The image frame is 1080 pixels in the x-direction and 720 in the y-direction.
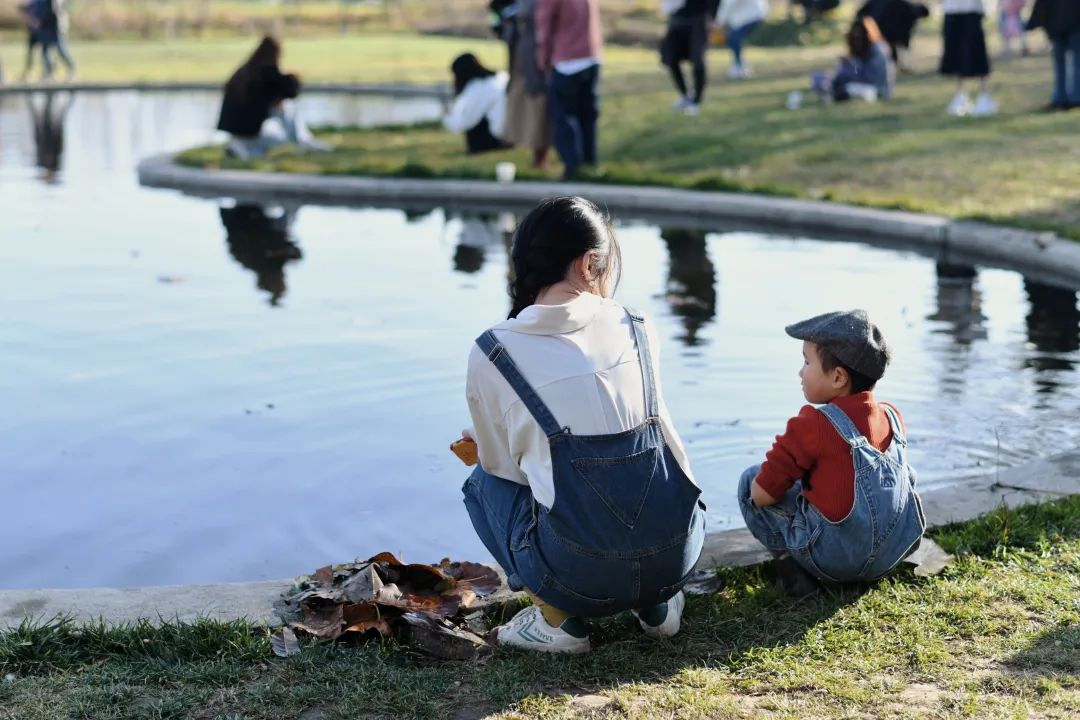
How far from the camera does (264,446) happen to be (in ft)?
19.5

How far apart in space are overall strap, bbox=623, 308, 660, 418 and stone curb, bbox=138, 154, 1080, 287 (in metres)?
5.79

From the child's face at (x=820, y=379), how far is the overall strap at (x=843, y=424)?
70 millimetres

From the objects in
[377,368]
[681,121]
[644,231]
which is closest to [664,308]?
[377,368]

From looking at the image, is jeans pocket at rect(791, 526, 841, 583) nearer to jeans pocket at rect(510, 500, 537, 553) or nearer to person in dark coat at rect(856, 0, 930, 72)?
jeans pocket at rect(510, 500, 537, 553)

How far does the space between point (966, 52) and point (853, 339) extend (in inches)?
516

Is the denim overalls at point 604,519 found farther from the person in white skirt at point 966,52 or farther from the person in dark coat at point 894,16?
the person in dark coat at point 894,16

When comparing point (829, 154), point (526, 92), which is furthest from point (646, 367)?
point (829, 154)

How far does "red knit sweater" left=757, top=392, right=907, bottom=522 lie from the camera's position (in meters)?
3.89

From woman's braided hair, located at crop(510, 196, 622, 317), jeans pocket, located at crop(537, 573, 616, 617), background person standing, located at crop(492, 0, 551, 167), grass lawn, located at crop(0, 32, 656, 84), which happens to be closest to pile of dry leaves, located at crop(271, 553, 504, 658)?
jeans pocket, located at crop(537, 573, 616, 617)

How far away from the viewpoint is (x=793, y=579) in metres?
4.09

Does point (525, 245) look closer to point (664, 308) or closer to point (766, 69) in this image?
point (664, 308)

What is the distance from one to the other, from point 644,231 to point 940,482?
19.5 ft

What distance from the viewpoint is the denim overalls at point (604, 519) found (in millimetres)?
3568

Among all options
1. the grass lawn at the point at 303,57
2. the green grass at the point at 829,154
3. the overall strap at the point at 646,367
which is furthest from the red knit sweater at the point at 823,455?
the grass lawn at the point at 303,57
